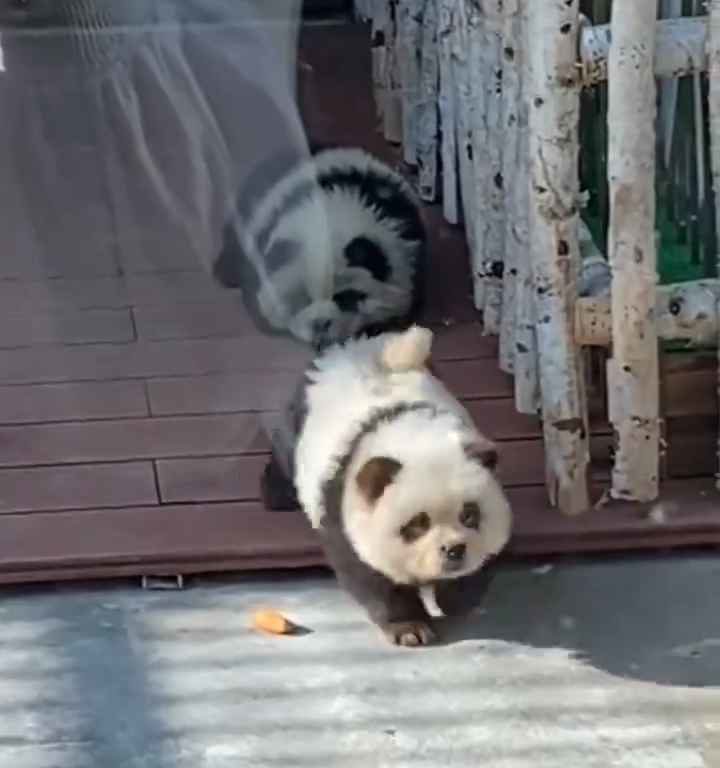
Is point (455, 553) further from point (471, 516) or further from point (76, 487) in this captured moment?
point (76, 487)

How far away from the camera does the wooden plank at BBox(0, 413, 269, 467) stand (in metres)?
3.69

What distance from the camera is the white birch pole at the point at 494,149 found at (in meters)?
3.72

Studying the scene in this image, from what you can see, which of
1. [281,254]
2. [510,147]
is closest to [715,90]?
[510,147]

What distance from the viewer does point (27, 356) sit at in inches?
166

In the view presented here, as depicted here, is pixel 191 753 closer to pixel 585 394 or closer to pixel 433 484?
pixel 433 484

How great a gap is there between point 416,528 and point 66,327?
1570 millimetres

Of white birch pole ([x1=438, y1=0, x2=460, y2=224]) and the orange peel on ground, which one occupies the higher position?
white birch pole ([x1=438, y1=0, x2=460, y2=224])

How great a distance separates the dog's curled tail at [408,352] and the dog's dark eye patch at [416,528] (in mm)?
404

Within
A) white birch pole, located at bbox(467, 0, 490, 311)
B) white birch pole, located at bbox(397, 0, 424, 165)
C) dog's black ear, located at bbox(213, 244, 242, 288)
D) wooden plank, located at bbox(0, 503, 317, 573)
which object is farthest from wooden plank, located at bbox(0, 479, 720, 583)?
white birch pole, located at bbox(397, 0, 424, 165)

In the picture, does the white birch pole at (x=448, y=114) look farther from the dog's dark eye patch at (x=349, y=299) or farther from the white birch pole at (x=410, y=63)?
the dog's dark eye patch at (x=349, y=299)

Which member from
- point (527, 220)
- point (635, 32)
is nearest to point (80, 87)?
point (527, 220)

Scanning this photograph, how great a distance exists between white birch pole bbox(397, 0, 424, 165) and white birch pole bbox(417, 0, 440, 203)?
47mm

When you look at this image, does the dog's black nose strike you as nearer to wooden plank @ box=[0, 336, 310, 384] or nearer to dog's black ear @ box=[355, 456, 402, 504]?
dog's black ear @ box=[355, 456, 402, 504]

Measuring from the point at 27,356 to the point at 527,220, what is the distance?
1.29 metres
